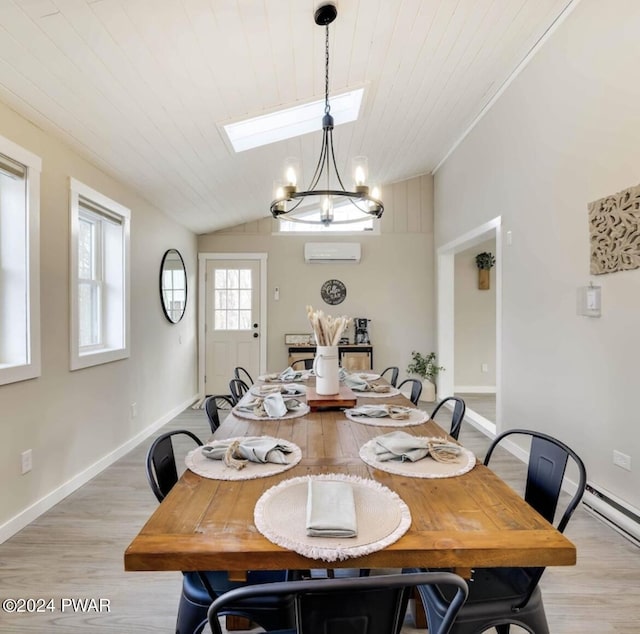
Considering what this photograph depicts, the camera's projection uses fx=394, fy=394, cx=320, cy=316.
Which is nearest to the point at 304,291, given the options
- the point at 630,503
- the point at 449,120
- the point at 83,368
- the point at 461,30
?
the point at 449,120

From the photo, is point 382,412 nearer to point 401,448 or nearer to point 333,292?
point 401,448

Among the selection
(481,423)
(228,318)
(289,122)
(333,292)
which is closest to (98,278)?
(289,122)

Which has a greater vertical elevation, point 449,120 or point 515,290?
point 449,120

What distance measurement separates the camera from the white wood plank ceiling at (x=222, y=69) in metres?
1.93

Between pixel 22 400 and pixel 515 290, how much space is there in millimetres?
3756

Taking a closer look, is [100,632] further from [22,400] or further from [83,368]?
[83,368]

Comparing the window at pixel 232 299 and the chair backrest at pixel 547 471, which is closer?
the chair backrest at pixel 547 471

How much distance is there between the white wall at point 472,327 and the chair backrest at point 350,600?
5.66m

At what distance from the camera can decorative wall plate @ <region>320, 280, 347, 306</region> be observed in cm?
575

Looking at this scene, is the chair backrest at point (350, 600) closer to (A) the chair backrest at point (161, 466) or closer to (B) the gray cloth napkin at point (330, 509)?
(B) the gray cloth napkin at point (330, 509)

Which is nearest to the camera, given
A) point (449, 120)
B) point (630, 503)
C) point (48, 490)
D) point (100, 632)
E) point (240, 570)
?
point (240, 570)

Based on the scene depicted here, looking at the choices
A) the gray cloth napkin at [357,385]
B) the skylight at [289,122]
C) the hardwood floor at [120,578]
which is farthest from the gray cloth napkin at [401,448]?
the skylight at [289,122]

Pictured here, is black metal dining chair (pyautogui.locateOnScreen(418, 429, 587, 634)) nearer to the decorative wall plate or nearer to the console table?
the console table

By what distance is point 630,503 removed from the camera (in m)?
2.26
